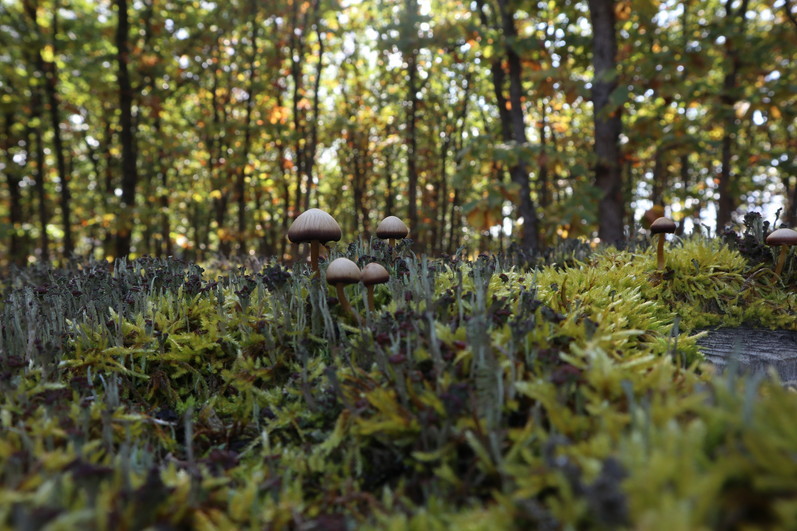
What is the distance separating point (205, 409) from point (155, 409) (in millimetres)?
300

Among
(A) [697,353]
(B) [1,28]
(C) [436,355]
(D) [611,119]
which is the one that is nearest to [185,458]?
(C) [436,355]

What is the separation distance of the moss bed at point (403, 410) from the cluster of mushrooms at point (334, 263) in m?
0.16

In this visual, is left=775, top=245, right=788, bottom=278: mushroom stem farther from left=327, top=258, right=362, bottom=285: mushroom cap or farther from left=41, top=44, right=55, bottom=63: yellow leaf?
Result: left=41, top=44, right=55, bottom=63: yellow leaf

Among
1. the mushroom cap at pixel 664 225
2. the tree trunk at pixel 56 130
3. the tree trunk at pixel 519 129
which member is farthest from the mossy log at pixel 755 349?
the tree trunk at pixel 56 130

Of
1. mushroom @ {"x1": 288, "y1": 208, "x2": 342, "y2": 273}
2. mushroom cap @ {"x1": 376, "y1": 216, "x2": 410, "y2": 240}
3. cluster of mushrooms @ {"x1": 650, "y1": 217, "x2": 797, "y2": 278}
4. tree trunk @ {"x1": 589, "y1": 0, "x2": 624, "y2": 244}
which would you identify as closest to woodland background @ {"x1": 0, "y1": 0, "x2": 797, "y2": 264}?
tree trunk @ {"x1": 589, "y1": 0, "x2": 624, "y2": 244}

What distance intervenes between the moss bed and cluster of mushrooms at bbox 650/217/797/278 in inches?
7.1

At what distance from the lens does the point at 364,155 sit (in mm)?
22578

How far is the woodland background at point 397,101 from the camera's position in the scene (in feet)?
26.6

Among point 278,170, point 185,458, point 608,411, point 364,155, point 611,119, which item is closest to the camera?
point 608,411

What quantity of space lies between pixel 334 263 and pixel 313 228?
38cm

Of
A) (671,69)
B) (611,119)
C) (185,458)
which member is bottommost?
(185,458)

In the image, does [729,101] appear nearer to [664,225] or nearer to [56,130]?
[664,225]

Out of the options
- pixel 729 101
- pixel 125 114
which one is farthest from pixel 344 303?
pixel 125 114

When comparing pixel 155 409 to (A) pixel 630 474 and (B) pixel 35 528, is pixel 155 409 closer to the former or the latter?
(B) pixel 35 528
